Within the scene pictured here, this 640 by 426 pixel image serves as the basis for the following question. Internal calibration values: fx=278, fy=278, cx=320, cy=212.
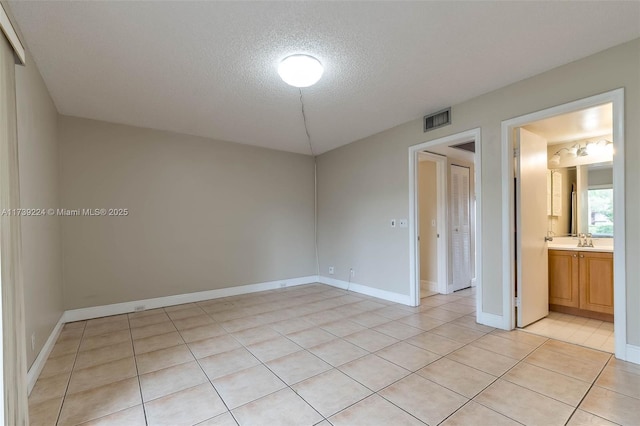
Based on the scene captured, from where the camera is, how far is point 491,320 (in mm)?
3090

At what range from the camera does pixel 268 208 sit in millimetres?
5066

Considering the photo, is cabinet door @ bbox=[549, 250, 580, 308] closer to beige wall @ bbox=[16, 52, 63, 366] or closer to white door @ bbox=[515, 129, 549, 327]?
white door @ bbox=[515, 129, 549, 327]

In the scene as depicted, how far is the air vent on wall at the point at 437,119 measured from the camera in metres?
3.45

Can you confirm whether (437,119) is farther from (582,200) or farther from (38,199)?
(38,199)

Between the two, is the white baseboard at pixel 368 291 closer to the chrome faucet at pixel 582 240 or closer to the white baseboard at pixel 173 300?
the white baseboard at pixel 173 300

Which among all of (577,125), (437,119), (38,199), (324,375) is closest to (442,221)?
(437,119)

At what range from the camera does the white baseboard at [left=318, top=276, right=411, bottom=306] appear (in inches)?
159

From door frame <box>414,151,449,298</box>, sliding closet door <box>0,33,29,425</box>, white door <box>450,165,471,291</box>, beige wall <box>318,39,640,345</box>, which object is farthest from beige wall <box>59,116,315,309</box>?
white door <box>450,165,471,291</box>

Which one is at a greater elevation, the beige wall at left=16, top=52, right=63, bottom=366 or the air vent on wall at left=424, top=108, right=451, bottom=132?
the air vent on wall at left=424, top=108, right=451, bottom=132

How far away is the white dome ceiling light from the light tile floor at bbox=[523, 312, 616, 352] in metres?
3.41

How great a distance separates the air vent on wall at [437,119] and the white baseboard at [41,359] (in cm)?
452

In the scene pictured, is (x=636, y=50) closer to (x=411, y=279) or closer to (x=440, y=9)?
(x=440, y=9)

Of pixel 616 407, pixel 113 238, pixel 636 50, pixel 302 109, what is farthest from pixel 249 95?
pixel 616 407

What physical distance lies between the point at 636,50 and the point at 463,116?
138 cm
